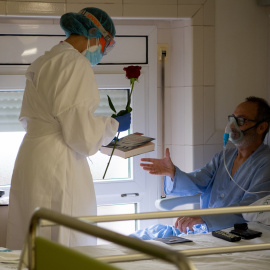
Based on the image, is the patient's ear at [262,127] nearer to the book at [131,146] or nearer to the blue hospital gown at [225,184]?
the blue hospital gown at [225,184]

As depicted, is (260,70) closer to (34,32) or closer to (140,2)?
(140,2)

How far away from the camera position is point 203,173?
308 centimetres

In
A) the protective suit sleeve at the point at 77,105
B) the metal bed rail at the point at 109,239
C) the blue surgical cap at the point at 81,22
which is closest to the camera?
the metal bed rail at the point at 109,239

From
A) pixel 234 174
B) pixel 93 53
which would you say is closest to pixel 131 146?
pixel 93 53

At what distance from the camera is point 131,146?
2709 millimetres

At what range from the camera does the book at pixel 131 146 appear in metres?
2.67

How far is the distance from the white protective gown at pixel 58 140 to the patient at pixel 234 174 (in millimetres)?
553

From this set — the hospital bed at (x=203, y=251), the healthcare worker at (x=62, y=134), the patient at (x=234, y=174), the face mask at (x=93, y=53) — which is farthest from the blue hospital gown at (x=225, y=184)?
the face mask at (x=93, y=53)

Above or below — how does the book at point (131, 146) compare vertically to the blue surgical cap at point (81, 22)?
below

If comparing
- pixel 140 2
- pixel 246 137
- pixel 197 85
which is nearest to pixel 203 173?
pixel 246 137

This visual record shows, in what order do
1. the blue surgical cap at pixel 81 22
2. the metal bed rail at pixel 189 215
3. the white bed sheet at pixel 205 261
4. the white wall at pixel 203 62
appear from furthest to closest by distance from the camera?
the white wall at pixel 203 62 < the blue surgical cap at pixel 81 22 < the white bed sheet at pixel 205 261 < the metal bed rail at pixel 189 215

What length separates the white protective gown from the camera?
7.75 feet

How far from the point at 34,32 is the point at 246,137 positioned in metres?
1.50

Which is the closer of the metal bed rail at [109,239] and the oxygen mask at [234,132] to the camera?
the metal bed rail at [109,239]
